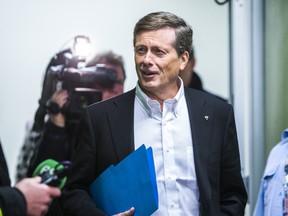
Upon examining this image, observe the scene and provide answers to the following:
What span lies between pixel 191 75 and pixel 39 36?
74cm

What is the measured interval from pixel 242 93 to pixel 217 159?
2.39 feet

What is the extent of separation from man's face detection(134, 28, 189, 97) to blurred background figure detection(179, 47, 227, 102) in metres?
0.52

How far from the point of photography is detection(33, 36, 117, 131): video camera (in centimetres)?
203

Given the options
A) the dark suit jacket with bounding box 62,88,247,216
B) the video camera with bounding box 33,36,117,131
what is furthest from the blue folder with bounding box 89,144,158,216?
the video camera with bounding box 33,36,117,131

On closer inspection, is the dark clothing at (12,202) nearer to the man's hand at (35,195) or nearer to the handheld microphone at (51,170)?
the man's hand at (35,195)

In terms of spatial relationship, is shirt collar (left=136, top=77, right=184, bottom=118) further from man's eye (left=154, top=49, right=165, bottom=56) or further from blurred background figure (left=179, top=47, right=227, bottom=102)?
blurred background figure (left=179, top=47, right=227, bottom=102)

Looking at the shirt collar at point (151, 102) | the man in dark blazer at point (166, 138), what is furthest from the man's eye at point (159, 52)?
the shirt collar at point (151, 102)

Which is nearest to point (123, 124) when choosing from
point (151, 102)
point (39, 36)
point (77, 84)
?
point (151, 102)

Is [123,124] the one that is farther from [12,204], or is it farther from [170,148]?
[12,204]

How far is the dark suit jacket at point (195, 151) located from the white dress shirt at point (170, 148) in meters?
0.03

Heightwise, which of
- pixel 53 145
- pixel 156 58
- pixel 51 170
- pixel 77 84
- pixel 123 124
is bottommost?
pixel 51 170

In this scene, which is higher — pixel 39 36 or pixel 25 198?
pixel 39 36

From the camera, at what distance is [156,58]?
67.2 inches

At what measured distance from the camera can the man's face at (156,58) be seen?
170 centimetres
